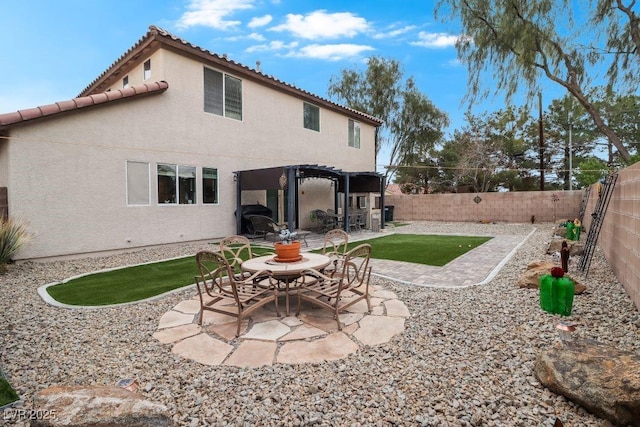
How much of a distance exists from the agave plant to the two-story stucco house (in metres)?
0.45

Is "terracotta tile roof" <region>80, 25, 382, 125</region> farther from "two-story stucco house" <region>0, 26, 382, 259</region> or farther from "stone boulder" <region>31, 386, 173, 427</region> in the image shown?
"stone boulder" <region>31, 386, 173, 427</region>

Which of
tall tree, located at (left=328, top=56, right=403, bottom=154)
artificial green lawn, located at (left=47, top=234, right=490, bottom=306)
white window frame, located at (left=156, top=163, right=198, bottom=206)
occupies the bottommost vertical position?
artificial green lawn, located at (left=47, top=234, right=490, bottom=306)

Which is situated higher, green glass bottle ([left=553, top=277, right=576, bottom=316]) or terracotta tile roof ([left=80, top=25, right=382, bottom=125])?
terracotta tile roof ([left=80, top=25, right=382, bottom=125])

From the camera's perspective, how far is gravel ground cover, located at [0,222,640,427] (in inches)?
92.8

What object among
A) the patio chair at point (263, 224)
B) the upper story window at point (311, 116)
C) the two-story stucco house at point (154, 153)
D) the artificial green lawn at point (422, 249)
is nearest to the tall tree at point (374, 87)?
the upper story window at point (311, 116)

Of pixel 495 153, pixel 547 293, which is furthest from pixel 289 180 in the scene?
pixel 495 153

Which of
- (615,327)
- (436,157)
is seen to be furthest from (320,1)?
(436,157)

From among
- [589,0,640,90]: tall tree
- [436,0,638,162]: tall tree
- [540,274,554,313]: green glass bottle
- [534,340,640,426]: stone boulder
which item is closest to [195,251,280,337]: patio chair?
[534,340,640,426]: stone boulder

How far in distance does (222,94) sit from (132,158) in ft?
12.7

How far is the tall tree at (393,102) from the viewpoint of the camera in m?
25.9

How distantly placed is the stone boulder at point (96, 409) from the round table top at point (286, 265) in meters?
2.08

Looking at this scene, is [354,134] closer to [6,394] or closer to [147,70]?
[147,70]

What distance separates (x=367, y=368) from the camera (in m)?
2.95

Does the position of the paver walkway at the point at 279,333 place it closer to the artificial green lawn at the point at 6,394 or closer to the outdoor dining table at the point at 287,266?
the outdoor dining table at the point at 287,266
